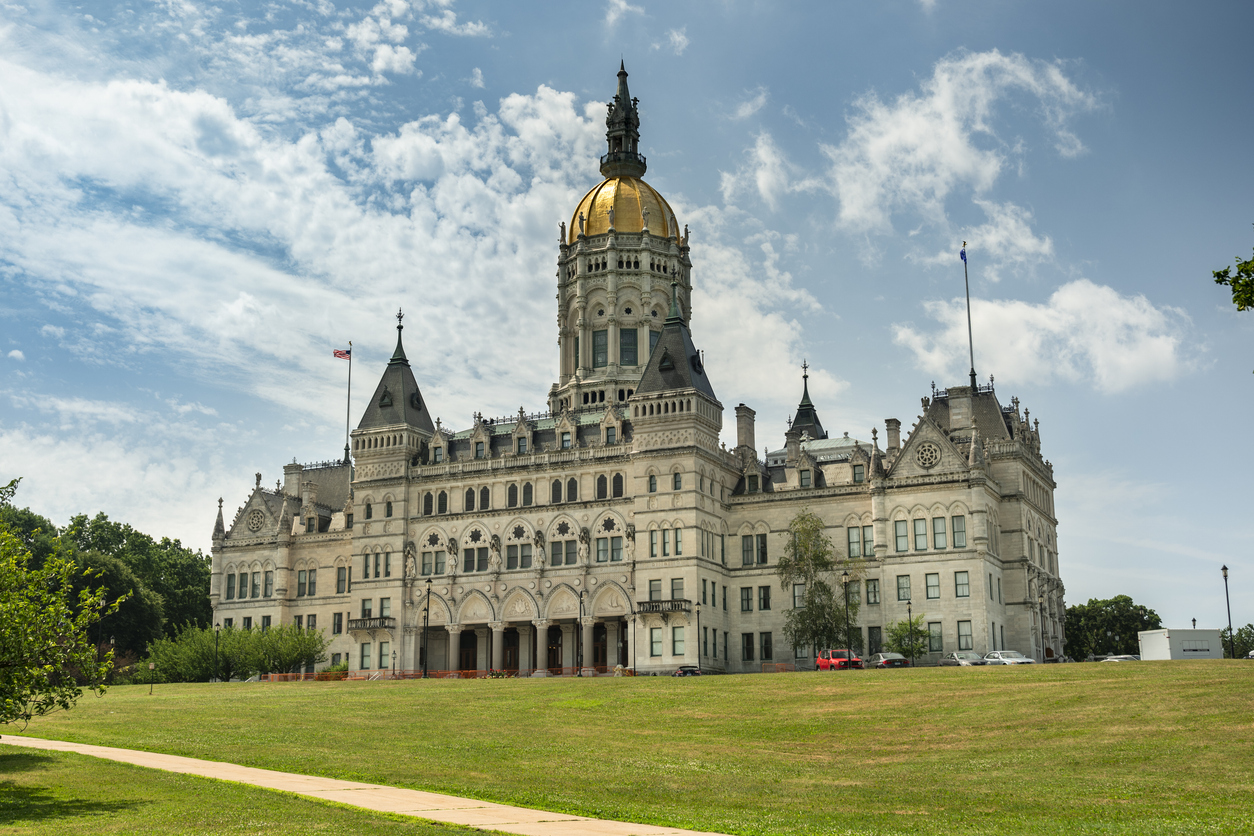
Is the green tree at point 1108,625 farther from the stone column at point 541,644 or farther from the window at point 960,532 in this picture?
the stone column at point 541,644

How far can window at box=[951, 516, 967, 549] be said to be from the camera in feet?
258

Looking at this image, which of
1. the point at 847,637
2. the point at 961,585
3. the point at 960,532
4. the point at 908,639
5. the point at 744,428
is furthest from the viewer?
the point at 744,428

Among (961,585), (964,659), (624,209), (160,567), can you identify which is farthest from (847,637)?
(160,567)

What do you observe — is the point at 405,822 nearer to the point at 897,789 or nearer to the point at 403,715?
the point at 897,789

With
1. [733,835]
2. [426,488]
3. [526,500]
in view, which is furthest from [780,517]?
[733,835]

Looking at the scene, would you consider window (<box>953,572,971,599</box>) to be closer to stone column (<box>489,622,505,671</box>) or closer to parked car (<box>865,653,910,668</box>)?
parked car (<box>865,653,910,668</box>)

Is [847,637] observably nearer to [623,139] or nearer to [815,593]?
[815,593]

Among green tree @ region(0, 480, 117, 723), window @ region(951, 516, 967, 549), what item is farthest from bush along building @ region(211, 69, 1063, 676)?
green tree @ region(0, 480, 117, 723)

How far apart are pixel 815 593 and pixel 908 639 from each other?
6.12m

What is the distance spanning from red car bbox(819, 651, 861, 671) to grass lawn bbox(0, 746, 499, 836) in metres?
44.6

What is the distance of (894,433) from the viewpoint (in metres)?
85.1

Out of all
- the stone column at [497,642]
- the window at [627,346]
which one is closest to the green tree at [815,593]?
the stone column at [497,642]

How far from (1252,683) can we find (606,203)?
75.3 m

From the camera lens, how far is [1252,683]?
138 feet
